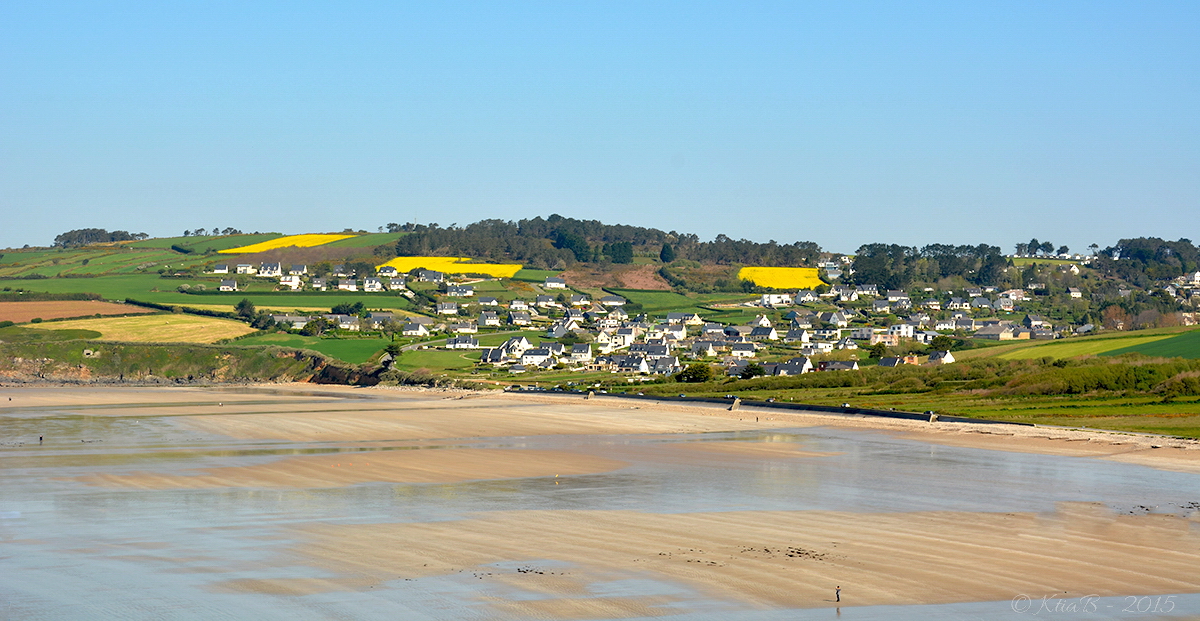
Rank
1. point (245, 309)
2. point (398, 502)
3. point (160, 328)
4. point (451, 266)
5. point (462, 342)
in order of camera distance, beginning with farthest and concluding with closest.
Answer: point (451, 266), point (245, 309), point (462, 342), point (160, 328), point (398, 502)

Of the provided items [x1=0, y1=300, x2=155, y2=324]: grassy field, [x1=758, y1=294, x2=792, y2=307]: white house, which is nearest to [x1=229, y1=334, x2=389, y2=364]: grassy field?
[x1=0, y1=300, x2=155, y2=324]: grassy field

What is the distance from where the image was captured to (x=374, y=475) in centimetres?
2695

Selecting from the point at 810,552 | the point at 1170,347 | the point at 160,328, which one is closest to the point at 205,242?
the point at 160,328

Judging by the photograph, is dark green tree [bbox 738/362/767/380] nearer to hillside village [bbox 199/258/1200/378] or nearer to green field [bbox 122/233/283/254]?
hillside village [bbox 199/258/1200/378]

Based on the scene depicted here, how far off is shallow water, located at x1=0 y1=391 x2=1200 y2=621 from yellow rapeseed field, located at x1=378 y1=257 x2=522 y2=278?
119 meters

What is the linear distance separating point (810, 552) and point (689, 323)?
111218mm

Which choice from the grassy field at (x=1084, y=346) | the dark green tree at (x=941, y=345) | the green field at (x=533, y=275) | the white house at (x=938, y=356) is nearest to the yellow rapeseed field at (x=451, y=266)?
the green field at (x=533, y=275)

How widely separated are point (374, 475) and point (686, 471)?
8.27 meters

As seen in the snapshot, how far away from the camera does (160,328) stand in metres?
96.5

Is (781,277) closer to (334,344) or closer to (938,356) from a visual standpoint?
(938,356)

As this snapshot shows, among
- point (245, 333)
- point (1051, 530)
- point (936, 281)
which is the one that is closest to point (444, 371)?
point (245, 333)

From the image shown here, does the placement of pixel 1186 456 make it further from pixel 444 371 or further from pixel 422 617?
pixel 444 371

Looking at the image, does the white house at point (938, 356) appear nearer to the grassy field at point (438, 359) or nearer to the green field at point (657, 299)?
the grassy field at point (438, 359)

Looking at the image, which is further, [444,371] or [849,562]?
[444,371]
